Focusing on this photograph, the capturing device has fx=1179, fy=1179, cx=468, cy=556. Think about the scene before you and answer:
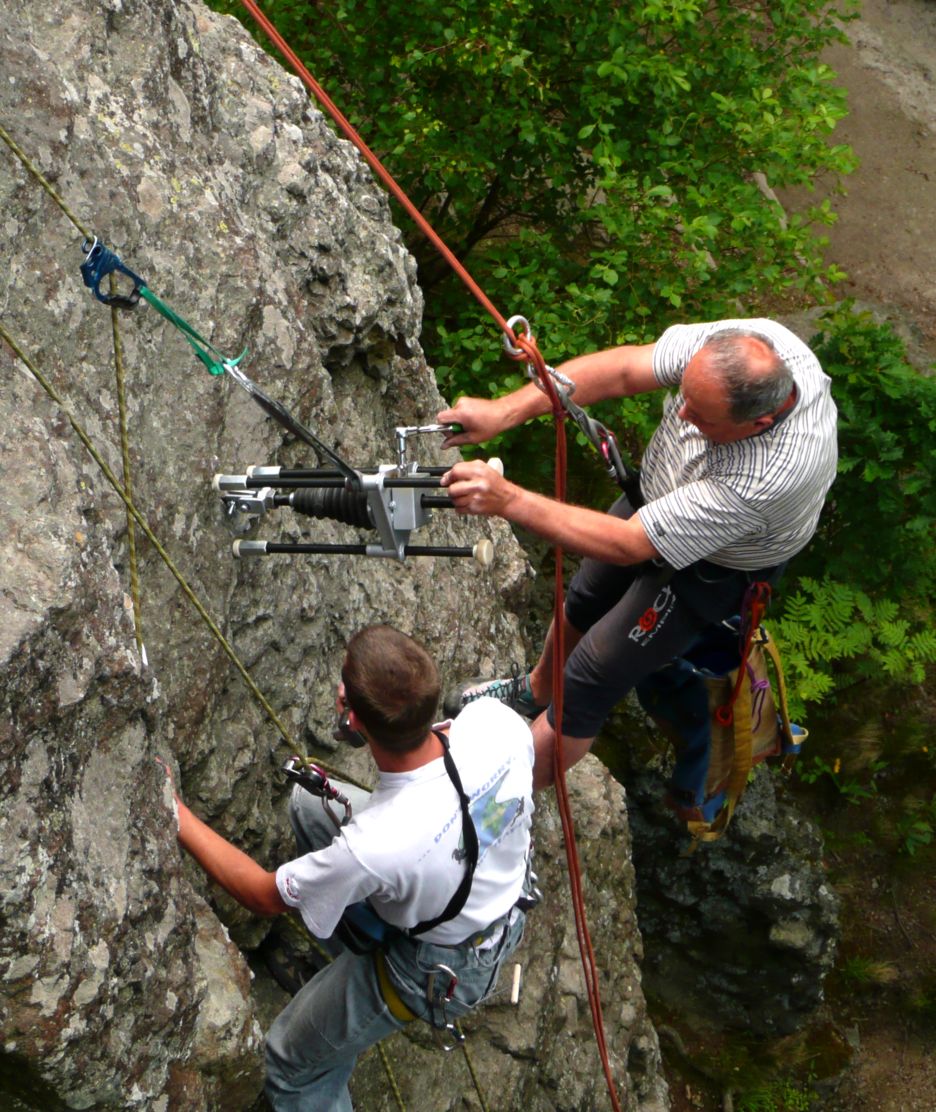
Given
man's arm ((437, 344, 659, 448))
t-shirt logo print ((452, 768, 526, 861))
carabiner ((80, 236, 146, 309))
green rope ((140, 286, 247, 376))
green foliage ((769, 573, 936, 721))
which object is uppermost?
carabiner ((80, 236, 146, 309))

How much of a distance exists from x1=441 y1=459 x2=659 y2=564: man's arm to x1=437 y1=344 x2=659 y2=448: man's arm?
0.33m

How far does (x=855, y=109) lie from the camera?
12297 mm

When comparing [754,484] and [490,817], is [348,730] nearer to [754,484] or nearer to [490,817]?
[490,817]

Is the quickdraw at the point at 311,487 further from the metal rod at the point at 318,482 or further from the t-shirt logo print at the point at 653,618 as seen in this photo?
the t-shirt logo print at the point at 653,618

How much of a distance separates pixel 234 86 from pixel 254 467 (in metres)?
1.82

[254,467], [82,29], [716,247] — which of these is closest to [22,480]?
[254,467]

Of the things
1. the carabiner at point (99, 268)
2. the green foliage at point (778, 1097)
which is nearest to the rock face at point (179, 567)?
the carabiner at point (99, 268)

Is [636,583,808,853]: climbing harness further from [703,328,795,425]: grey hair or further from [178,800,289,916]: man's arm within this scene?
[178,800,289,916]: man's arm

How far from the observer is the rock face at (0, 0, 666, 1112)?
262 centimetres

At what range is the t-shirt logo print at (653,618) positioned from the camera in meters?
4.02

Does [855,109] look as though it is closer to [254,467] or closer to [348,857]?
[254,467]

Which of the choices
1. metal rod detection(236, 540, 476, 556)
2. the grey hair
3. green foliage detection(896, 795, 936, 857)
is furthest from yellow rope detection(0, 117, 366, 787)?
green foliage detection(896, 795, 936, 857)

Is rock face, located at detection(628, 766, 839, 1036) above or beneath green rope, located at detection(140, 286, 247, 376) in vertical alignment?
beneath

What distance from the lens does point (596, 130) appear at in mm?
6625
